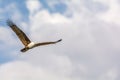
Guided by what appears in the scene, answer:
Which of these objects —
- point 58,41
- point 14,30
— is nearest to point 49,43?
point 58,41

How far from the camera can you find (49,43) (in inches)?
2362

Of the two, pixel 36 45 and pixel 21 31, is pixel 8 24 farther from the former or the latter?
pixel 36 45

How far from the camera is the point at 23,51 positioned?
59875 mm

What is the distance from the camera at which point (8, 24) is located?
57.3 meters

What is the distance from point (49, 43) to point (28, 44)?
433 centimetres

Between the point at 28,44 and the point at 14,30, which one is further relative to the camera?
the point at 28,44

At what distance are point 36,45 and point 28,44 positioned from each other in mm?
1481

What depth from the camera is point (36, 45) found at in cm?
6188

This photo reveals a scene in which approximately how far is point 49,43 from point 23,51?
4.41 meters

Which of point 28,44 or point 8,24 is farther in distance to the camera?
point 28,44

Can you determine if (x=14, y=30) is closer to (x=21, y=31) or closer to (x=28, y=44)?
(x=21, y=31)

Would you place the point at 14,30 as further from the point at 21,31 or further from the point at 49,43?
the point at 49,43

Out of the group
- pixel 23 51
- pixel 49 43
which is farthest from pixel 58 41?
pixel 23 51

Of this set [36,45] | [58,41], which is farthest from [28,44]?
[58,41]
